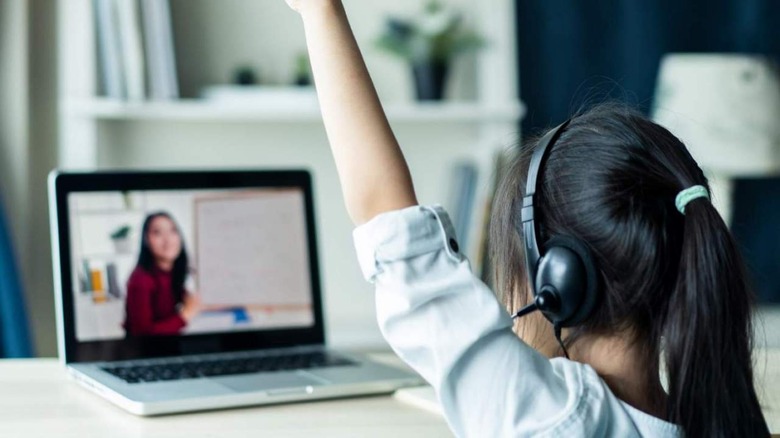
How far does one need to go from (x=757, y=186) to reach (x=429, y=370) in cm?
222

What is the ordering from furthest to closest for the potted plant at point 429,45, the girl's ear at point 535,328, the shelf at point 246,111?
the potted plant at point 429,45, the shelf at point 246,111, the girl's ear at point 535,328

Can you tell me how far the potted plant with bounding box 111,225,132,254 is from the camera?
1.33m

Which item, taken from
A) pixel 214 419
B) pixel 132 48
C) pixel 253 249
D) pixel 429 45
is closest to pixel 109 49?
pixel 132 48

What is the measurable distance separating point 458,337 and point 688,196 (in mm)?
210

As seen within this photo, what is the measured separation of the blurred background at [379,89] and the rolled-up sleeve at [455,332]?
1.49 metres

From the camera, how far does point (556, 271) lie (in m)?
0.79

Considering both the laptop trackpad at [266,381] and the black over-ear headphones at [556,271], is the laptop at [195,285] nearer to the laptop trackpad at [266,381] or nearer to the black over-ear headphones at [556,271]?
the laptop trackpad at [266,381]

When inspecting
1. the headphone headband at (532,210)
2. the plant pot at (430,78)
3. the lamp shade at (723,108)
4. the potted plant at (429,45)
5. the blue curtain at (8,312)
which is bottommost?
the blue curtain at (8,312)

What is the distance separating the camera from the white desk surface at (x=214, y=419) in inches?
39.7

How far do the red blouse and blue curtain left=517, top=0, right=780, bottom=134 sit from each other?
145cm

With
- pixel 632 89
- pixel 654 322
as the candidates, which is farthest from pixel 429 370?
pixel 632 89

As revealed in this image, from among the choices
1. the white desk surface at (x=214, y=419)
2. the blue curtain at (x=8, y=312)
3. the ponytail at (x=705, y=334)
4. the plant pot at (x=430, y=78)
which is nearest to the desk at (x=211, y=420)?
the white desk surface at (x=214, y=419)

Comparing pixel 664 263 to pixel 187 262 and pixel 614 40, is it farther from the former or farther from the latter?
pixel 614 40

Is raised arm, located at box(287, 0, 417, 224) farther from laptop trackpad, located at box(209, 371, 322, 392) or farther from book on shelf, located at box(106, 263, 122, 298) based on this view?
book on shelf, located at box(106, 263, 122, 298)
